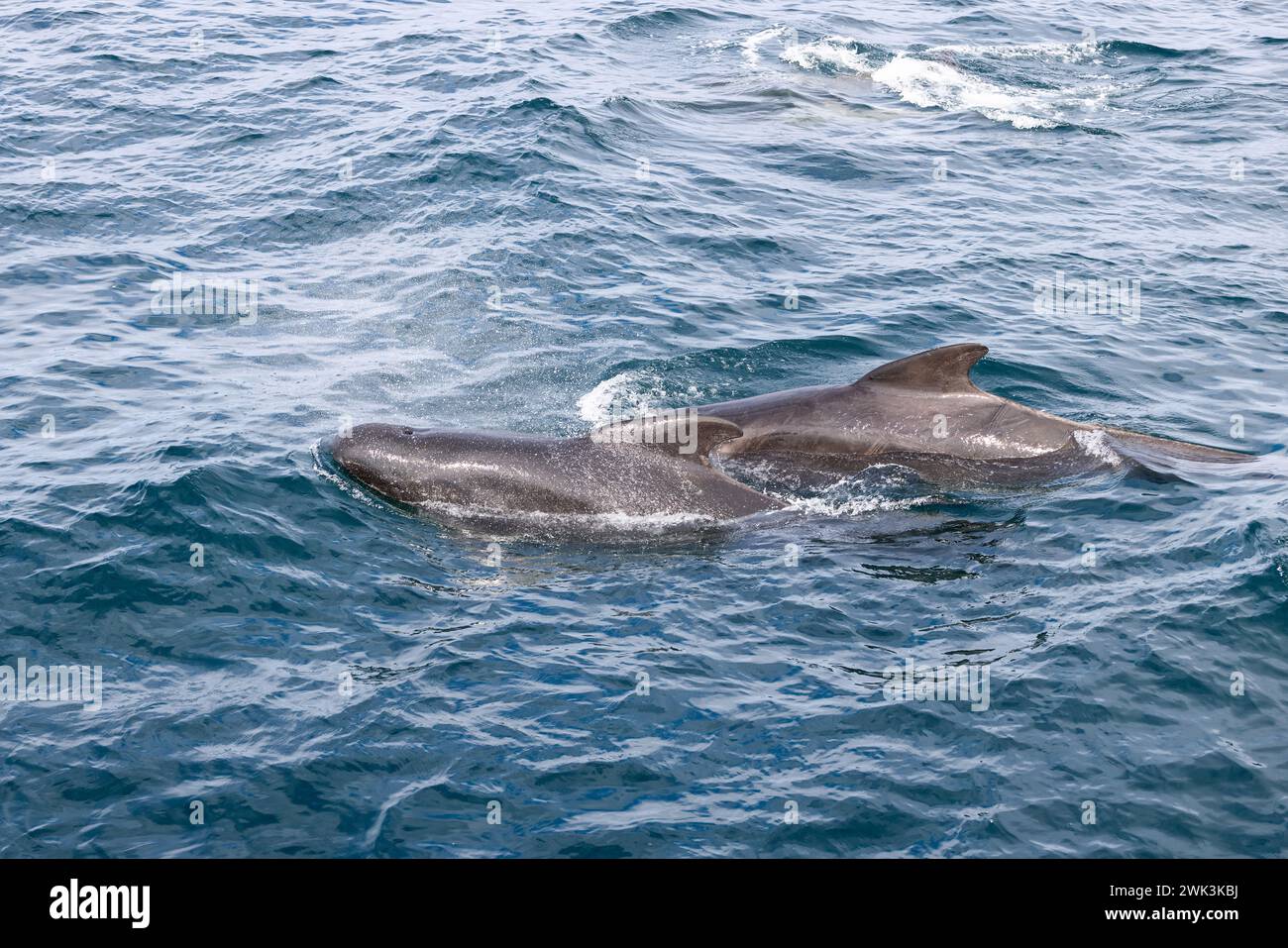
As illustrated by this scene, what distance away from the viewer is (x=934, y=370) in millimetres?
14711

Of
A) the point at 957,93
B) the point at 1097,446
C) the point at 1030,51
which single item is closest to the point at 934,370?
the point at 1097,446

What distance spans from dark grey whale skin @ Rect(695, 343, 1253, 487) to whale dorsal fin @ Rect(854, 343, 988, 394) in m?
0.01

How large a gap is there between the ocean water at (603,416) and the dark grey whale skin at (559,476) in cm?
35

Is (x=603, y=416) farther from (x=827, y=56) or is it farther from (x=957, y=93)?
(x=827, y=56)

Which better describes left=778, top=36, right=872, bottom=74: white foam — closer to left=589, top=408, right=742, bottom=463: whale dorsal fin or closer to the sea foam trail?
the sea foam trail

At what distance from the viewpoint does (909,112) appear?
96.0 feet

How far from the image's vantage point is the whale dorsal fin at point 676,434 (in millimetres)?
14141

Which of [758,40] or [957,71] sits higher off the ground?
[758,40]

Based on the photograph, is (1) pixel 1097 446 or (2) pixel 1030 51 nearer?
(1) pixel 1097 446

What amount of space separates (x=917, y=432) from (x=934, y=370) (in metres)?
0.72

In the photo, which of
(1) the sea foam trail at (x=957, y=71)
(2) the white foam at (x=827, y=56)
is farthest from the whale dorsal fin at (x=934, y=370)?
(2) the white foam at (x=827, y=56)

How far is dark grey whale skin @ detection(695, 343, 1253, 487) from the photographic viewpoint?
578 inches

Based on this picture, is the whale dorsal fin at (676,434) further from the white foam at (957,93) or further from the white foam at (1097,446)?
the white foam at (957,93)

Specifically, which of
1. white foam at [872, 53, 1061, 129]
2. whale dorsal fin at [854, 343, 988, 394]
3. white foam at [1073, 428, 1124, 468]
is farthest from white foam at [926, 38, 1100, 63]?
whale dorsal fin at [854, 343, 988, 394]
